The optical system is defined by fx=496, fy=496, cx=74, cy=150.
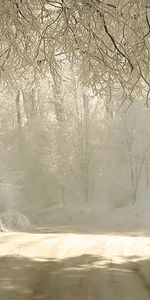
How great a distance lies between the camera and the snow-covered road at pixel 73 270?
4.59m

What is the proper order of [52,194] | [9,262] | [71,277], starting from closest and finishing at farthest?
[71,277] < [9,262] < [52,194]

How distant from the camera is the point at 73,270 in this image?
5.46 m

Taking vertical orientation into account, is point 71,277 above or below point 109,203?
above

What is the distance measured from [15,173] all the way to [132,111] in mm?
8255

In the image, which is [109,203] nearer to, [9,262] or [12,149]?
[12,149]

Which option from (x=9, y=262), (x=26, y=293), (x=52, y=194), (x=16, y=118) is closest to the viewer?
(x=26, y=293)

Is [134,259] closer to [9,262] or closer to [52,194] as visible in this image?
[9,262]

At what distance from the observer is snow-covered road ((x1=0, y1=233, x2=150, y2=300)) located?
459cm

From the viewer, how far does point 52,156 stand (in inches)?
1272

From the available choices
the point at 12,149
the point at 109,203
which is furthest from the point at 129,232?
the point at 12,149

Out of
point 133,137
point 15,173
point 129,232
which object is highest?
point 133,137

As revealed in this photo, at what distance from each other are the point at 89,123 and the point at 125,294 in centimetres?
2829

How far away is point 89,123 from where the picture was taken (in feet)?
107

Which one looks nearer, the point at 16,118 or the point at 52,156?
the point at 52,156
